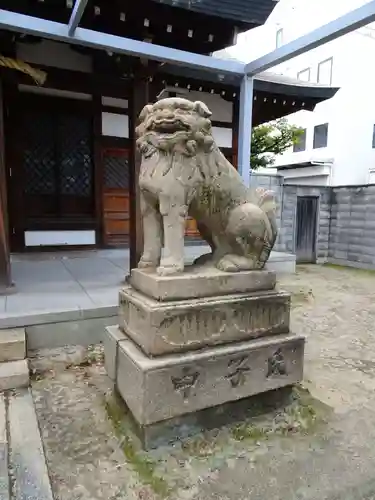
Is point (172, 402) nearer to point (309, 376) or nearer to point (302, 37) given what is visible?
point (309, 376)

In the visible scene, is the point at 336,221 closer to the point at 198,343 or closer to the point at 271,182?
the point at 271,182

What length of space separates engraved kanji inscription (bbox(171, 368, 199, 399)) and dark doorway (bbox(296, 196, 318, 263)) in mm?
7080

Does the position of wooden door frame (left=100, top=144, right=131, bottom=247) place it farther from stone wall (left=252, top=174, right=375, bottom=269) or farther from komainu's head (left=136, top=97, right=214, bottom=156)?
komainu's head (left=136, top=97, right=214, bottom=156)

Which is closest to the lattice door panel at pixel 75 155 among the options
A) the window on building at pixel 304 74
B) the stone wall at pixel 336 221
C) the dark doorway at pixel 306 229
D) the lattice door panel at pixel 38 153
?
the lattice door panel at pixel 38 153

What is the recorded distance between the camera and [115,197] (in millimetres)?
6215

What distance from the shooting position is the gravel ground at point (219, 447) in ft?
5.18

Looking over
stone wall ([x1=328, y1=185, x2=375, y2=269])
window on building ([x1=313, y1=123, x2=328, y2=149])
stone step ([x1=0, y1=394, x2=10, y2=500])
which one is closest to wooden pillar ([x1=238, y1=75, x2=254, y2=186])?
stone step ([x1=0, y1=394, x2=10, y2=500])

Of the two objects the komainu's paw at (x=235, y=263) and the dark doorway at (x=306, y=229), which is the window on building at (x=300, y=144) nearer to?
the dark doorway at (x=306, y=229)

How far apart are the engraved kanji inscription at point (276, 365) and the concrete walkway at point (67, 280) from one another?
151 centimetres

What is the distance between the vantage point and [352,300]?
5.19m

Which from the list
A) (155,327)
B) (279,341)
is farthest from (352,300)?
(155,327)

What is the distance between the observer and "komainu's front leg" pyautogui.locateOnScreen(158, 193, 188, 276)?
1.96 metres

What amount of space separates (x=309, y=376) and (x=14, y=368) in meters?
2.19

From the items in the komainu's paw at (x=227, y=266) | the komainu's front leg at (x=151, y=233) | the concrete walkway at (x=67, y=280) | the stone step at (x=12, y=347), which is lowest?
the stone step at (x=12, y=347)
